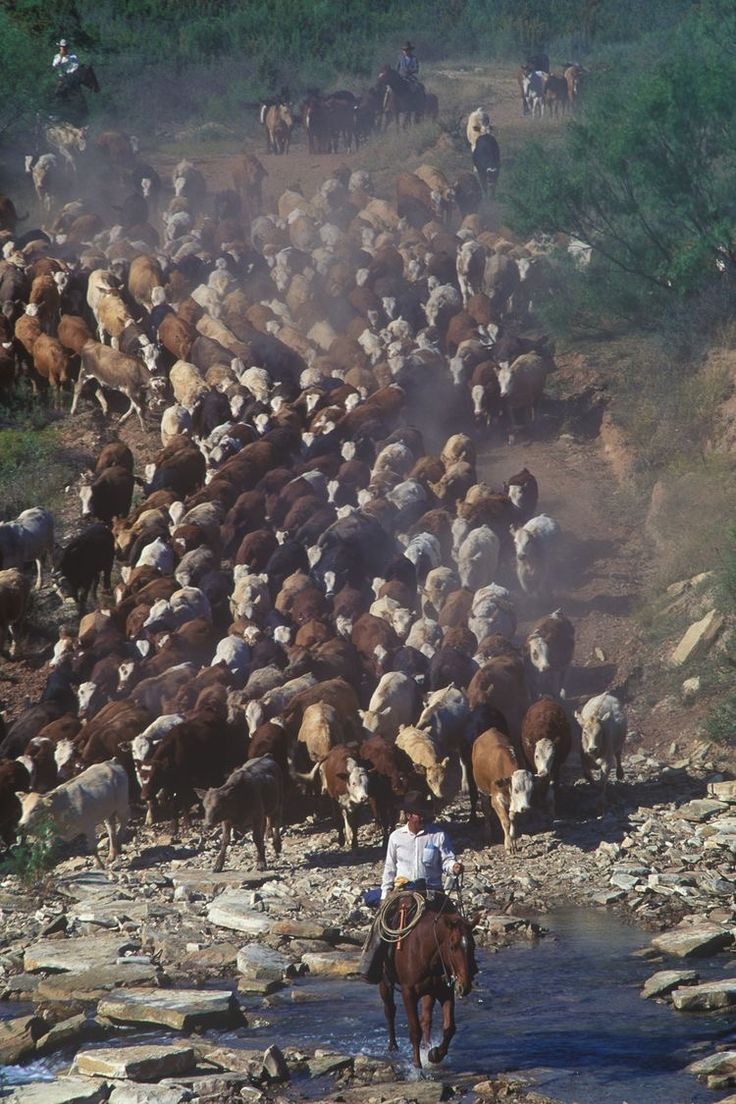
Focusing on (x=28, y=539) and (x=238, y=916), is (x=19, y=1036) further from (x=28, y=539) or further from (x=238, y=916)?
(x=28, y=539)

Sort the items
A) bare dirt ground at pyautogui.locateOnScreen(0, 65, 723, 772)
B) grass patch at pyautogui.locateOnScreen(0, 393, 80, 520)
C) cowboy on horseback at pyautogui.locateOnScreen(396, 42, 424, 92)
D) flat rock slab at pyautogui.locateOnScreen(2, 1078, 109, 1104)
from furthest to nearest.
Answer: cowboy on horseback at pyautogui.locateOnScreen(396, 42, 424, 92) → grass patch at pyautogui.locateOnScreen(0, 393, 80, 520) → bare dirt ground at pyautogui.locateOnScreen(0, 65, 723, 772) → flat rock slab at pyautogui.locateOnScreen(2, 1078, 109, 1104)

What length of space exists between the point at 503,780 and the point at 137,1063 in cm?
591

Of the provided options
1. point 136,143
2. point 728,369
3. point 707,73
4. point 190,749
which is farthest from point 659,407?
point 136,143

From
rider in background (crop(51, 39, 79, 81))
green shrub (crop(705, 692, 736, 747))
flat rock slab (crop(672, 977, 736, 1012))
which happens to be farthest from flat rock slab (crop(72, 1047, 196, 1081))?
rider in background (crop(51, 39, 79, 81))

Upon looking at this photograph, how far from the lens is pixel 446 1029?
33.4 ft

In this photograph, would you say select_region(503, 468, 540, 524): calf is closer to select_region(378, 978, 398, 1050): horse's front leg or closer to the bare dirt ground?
the bare dirt ground

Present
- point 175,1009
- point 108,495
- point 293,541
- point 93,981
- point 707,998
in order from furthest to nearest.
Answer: point 108,495
point 293,541
point 93,981
point 175,1009
point 707,998

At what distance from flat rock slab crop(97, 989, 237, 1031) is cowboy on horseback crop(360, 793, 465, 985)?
1392 millimetres

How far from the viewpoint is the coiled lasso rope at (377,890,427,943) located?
407 inches

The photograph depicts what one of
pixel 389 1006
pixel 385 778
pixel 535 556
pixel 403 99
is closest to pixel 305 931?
pixel 389 1006

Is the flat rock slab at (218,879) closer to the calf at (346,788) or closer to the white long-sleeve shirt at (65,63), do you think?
the calf at (346,788)

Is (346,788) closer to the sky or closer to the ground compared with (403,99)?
closer to the ground

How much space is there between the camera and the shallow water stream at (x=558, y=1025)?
10117mm

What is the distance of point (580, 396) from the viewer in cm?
2712
